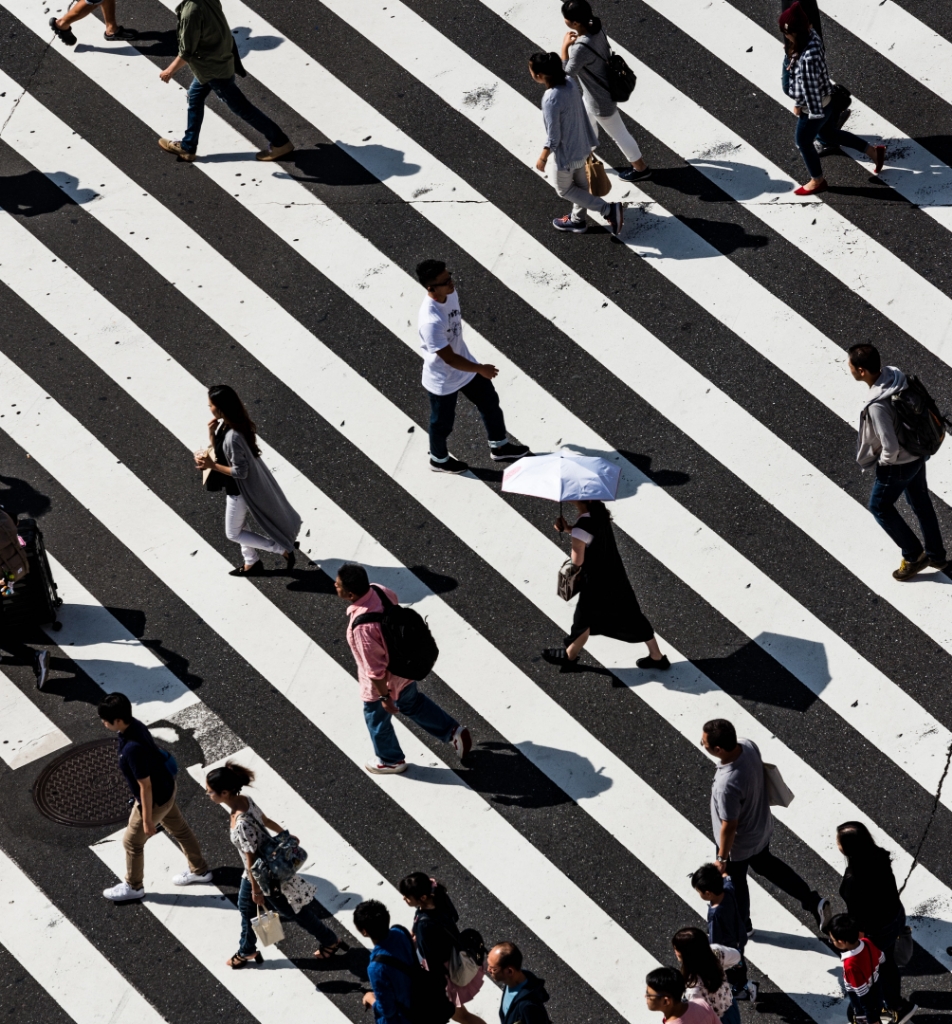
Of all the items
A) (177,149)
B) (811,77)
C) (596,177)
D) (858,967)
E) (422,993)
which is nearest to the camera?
(422,993)

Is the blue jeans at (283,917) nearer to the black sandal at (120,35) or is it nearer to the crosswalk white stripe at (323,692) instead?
the crosswalk white stripe at (323,692)

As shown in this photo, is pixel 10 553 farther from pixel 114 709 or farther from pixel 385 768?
pixel 385 768

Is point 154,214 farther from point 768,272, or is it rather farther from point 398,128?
point 768,272

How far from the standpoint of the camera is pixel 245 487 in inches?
439

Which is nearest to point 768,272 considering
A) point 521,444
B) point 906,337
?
point 906,337

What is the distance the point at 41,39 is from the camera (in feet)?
48.2

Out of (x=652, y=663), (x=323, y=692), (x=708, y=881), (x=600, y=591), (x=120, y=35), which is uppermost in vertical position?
(x=120, y=35)

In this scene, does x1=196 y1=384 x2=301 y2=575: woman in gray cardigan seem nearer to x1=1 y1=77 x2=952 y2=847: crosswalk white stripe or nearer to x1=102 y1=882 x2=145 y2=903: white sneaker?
x1=1 y1=77 x2=952 y2=847: crosswalk white stripe

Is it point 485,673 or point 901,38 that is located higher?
point 901,38

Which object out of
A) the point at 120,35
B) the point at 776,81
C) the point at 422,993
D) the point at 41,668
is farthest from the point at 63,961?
the point at 776,81

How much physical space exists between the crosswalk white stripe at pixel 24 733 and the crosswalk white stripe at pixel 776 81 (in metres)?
7.86

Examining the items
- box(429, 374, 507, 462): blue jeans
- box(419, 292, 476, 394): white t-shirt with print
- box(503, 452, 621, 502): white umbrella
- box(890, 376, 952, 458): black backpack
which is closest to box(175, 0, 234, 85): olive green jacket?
box(419, 292, 476, 394): white t-shirt with print

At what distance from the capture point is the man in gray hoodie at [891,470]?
34.6 feet

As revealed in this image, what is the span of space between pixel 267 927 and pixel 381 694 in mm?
1553
